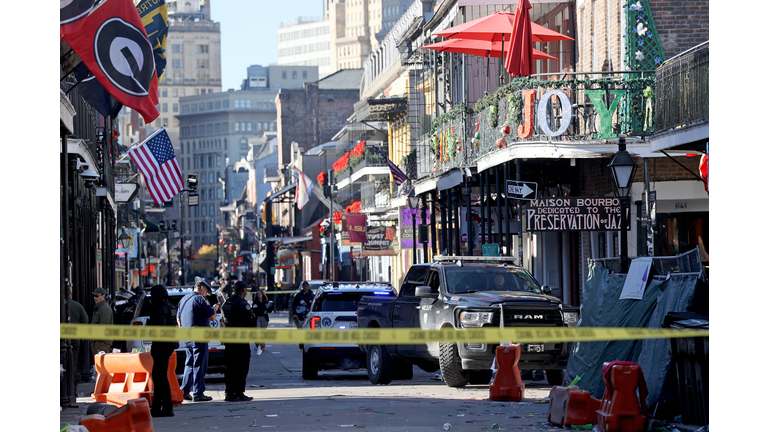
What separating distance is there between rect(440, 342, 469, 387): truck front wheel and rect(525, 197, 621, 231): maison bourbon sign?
3.96 metres

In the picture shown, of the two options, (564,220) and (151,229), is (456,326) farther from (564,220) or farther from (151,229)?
(151,229)

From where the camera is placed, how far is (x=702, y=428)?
998 cm

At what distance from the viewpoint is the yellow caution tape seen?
1048 centimetres

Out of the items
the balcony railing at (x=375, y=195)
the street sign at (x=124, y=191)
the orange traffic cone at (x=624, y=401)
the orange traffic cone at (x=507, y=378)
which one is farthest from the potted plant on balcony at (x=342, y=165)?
the orange traffic cone at (x=624, y=401)

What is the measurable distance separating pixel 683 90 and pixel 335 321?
6.98 metres

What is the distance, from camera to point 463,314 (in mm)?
15578

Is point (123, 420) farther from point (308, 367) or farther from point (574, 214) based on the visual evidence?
point (574, 214)

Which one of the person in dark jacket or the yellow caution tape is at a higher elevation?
the yellow caution tape

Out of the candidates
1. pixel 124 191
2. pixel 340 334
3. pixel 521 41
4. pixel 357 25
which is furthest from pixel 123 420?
pixel 357 25

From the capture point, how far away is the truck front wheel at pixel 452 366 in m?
15.6

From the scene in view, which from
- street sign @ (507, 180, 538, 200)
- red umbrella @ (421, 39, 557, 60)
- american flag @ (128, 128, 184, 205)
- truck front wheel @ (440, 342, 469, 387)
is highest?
red umbrella @ (421, 39, 557, 60)

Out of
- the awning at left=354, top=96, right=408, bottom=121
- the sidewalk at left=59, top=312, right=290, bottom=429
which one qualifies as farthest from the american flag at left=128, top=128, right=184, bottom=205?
the awning at left=354, top=96, right=408, bottom=121

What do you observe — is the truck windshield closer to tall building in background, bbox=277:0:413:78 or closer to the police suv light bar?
the police suv light bar

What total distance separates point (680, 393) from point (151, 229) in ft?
167
